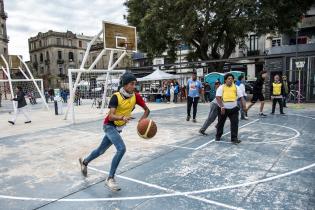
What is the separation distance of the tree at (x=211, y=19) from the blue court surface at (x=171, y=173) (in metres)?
13.9

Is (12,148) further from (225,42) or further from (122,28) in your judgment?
(225,42)

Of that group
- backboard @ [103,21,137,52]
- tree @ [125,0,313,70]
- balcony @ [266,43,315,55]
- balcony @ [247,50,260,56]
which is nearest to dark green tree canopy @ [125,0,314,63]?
tree @ [125,0,313,70]

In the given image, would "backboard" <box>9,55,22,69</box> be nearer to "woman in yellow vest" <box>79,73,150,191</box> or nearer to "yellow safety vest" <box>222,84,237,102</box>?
"yellow safety vest" <box>222,84,237,102</box>

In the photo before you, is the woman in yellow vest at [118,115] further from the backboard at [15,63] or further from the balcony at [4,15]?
the balcony at [4,15]

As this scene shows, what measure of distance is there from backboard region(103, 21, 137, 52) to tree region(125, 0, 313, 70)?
704cm

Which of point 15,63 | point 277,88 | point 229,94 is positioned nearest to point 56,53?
point 15,63

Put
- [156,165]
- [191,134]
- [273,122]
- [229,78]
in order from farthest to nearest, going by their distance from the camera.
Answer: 1. [273,122]
2. [191,134]
3. [229,78]
4. [156,165]

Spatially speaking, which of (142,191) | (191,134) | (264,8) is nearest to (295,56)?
(264,8)

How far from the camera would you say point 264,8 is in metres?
20.2

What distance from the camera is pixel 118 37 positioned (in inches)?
564

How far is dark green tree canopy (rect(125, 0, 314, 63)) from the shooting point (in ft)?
67.3

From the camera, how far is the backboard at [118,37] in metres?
13.6

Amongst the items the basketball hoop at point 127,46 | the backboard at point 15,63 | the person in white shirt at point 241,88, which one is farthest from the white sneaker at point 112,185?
the backboard at point 15,63

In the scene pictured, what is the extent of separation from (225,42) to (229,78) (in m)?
18.2
